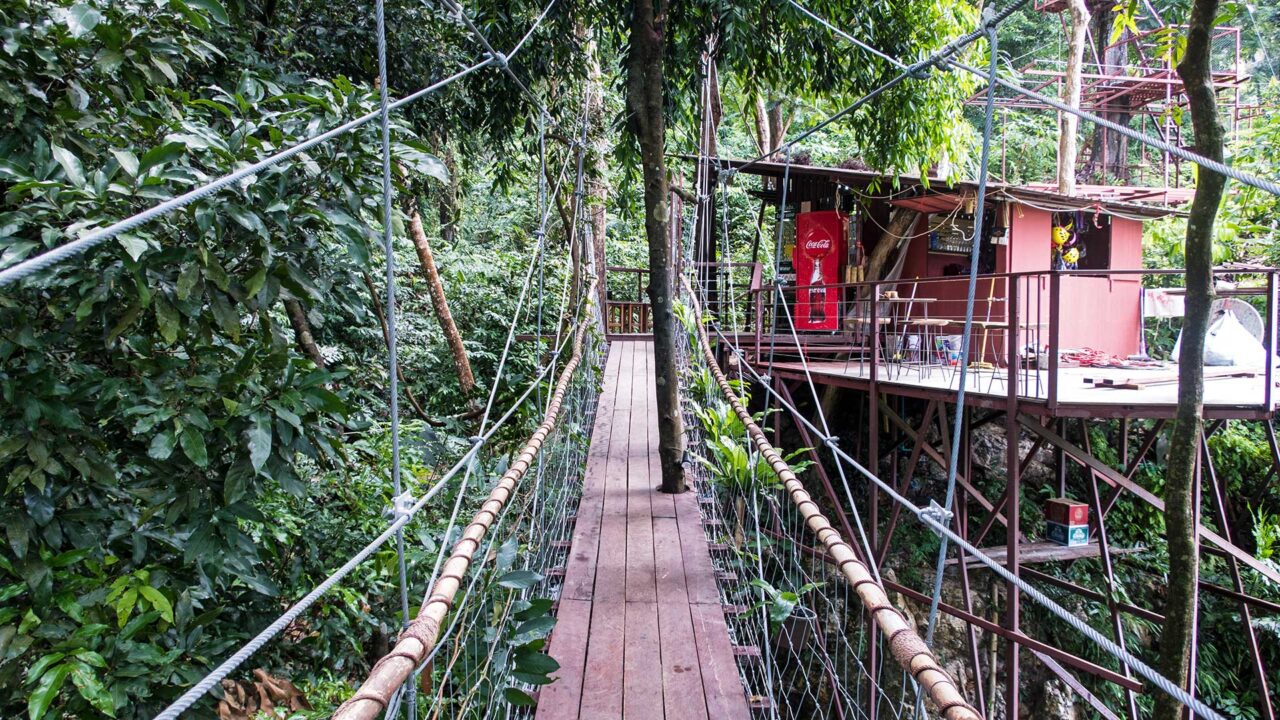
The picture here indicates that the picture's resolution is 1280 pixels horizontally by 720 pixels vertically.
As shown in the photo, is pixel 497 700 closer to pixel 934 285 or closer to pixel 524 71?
pixel 524 71

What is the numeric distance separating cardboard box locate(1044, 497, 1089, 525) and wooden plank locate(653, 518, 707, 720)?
4401 mm

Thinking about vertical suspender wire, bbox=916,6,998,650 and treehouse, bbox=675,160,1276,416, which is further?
treehouse, bbox=675,160,1276,416

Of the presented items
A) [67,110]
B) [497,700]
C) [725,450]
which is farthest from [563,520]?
[67,110]

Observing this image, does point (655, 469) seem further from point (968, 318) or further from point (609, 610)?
point (968, 318)

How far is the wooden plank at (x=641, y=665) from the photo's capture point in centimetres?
185

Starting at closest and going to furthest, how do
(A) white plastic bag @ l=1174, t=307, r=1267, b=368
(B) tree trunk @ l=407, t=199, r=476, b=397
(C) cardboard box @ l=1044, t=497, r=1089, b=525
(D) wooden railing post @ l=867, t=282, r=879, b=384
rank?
1. (B) tree trunk @ l=407, t=199, r=476, b=397
2. (D) wooden railing post @ l=867, t=282, r=879, b=384
3. (A) white plastic bag @ l=1174, t=307, r=1267, b=368
4. (C) cardboard box @ l=1044, t=497, r=1089, b=525

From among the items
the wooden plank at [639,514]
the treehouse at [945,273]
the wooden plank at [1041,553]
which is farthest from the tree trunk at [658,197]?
the wooden plank at [1041,553]

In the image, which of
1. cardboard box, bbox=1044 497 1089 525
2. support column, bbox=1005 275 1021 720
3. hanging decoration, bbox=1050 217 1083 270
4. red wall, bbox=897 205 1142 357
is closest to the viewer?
support column, bbox=1005 275 1021 720

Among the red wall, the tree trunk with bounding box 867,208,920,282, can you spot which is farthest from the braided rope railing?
the tree trunk with bounding box 867,208,920,282

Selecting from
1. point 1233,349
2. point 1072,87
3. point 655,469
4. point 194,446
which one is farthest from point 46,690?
point 1072,87

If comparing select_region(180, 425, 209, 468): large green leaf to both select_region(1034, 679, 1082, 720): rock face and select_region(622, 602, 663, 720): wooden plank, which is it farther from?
select_region(1034, 679, 1082, 720): rock face

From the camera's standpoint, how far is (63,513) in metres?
1.44

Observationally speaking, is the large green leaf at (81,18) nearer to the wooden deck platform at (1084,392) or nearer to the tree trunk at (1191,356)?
the tree trunk at (1191,356)

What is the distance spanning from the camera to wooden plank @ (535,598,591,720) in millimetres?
1843
